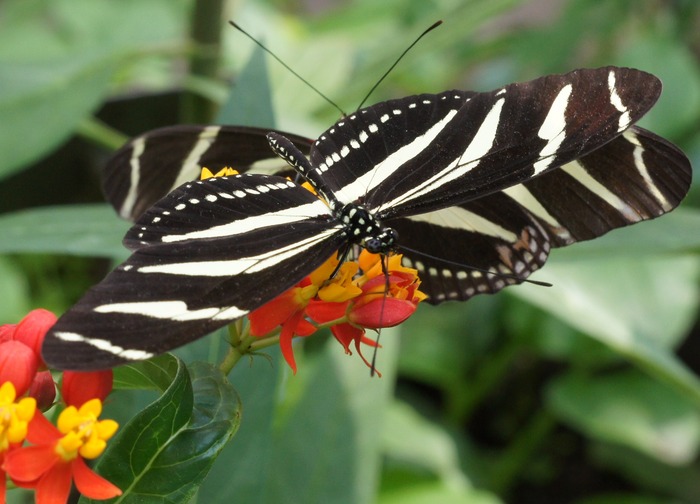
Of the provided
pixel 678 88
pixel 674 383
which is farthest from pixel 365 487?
pixel 678 88

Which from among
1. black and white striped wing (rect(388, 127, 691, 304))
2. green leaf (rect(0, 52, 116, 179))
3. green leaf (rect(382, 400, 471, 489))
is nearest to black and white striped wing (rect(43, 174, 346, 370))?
black and white striped wing (rect(388, 127, 691, 304))

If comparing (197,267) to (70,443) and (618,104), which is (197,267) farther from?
(618,104)

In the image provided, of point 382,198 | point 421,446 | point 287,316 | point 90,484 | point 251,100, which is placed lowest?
point 421,446

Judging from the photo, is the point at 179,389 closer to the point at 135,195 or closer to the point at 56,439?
the point at 56,439

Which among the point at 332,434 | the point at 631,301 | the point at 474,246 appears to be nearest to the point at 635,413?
the point at 631,301

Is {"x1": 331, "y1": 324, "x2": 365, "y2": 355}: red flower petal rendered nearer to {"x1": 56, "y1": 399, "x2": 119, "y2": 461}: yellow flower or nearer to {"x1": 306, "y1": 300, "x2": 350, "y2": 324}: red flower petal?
{"x1": 306, "y1": 300, "x2": 350, "y2": 324}: red flower petal

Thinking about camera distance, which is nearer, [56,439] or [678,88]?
[56,439]
